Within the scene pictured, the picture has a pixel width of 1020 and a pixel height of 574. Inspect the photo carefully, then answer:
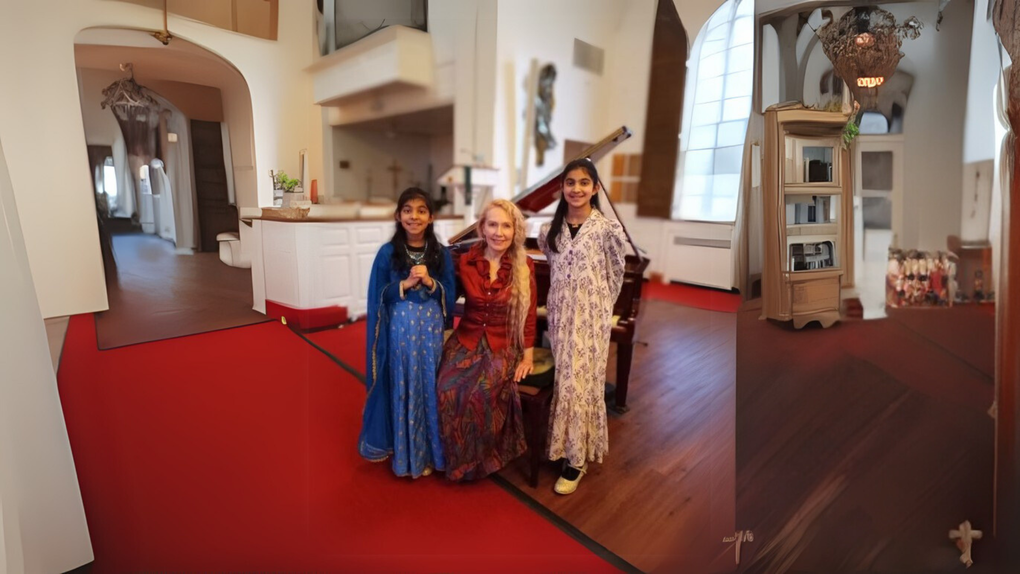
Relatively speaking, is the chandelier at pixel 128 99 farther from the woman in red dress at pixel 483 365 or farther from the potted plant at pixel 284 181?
the woman in red dress at pixel 483 365

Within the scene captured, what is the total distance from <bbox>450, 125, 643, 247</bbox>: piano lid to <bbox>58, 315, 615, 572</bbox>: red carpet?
0.57m

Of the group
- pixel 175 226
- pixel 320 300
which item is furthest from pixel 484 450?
pixel 175 226

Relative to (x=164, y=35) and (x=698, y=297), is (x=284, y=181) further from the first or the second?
(x=698, y=297)

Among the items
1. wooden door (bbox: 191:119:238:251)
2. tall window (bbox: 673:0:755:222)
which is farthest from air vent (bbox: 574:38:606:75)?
wooden door (bbox: 191:119:238:251)

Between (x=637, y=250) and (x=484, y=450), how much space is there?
2.53 feet

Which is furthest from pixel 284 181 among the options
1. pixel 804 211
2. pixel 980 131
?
pixel 980 131

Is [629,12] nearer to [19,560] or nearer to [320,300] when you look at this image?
[320,300]

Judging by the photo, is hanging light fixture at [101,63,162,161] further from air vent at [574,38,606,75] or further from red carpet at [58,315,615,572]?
air vent at [574,38,606,75]

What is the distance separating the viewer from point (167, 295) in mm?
1378

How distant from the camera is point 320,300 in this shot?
138cm

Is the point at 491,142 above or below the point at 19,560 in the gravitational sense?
above

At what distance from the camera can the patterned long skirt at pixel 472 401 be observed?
4.88 ft

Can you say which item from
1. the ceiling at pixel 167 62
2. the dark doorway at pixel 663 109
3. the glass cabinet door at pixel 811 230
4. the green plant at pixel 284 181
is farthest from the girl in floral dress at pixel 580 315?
the ceiling at pixel 167 62

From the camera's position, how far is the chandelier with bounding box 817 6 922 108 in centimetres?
140
